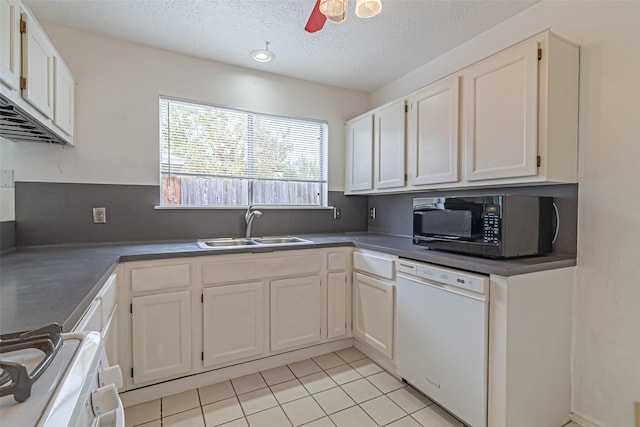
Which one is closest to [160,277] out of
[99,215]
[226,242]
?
[226,242]

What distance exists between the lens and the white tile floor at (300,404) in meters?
1.72

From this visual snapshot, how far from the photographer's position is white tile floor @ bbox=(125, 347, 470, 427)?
1.72m

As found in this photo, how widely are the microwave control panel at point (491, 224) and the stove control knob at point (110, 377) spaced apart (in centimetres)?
167

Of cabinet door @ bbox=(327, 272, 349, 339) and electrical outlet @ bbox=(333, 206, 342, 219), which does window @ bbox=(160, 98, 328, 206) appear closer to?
electrical outlet @ bbox=(333, 206, 342, 219)

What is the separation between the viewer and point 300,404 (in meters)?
1.87

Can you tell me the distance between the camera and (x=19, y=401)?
51cm

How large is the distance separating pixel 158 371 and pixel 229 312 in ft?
1.75

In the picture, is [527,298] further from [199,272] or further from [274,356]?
[199,272]

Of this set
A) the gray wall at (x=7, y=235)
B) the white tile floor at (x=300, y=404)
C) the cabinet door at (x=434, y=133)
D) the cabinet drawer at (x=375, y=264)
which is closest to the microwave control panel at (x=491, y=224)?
the cabinet door at (x=434, y=133)

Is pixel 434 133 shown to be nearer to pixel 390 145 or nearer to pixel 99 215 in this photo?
pixel 390 145

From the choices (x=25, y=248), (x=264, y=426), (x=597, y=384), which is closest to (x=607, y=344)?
(x=597, y=384)

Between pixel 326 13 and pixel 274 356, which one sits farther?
pixel 274 356

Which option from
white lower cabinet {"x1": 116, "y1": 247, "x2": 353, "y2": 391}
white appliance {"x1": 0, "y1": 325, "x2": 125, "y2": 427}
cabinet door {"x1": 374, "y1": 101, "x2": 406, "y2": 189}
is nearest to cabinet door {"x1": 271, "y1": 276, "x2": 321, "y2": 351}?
white lower cabinet {"x1": 116, "y1": 247, "x2": 353, "y2": 391}

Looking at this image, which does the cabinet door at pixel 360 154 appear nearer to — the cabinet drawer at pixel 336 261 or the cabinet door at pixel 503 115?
the cabinet drawer at pixel 336 261
